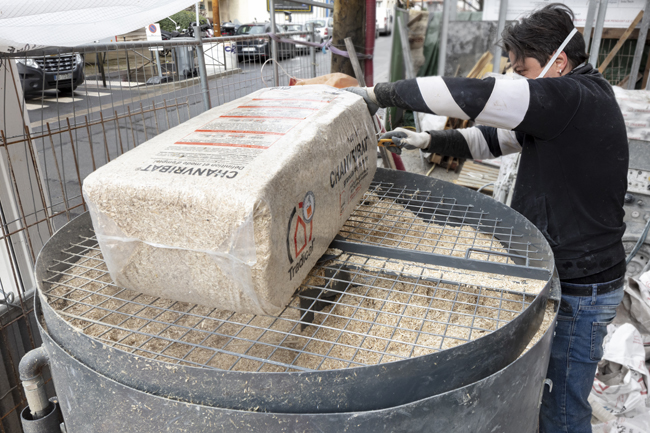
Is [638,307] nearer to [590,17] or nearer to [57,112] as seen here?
[57,112]

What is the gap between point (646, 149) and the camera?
3096 millimetres

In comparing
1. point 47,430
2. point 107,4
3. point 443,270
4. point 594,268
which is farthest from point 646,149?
point 47,430

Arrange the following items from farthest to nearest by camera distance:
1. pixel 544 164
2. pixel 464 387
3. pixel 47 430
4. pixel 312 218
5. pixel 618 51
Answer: pixel 618 51 < pixel 544 164 < pixel 47 430 < pixel 312 218 < pixel 464 387

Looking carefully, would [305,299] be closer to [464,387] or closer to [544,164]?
[464,387]

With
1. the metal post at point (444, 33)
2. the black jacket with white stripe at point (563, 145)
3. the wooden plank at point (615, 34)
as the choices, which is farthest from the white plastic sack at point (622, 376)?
the metal post at point (444, 33)

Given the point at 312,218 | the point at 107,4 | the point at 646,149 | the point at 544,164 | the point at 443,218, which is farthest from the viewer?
the point at 646,149

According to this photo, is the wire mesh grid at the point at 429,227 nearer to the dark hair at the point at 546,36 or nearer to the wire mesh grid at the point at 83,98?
the dark hair at the point at 546,36

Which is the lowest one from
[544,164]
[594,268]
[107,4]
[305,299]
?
[594,268]

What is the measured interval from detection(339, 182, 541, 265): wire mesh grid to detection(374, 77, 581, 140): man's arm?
380 mm

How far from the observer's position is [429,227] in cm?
179

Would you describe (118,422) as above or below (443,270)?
below

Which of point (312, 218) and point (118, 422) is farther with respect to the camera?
point (312, 218)

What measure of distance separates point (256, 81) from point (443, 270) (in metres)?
2.19

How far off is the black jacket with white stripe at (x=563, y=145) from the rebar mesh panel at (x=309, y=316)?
1.69 ft
